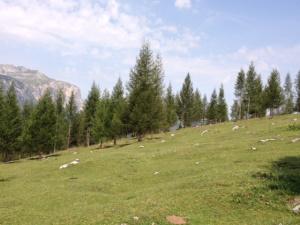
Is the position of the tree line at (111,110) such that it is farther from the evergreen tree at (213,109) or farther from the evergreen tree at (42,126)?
the evergreen tree at (213,109)

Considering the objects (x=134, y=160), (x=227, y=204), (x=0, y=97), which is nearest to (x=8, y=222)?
(x=227, y=204)

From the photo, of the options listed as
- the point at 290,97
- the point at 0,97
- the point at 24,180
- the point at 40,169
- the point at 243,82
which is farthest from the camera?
the point at 290,97

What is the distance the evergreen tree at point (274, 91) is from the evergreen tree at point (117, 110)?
1536 inches

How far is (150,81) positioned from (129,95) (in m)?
5.06

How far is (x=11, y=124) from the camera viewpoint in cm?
7331

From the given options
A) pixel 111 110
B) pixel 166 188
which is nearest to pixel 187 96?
pixel 111 110

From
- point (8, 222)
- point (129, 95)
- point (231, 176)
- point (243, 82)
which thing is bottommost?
point (8, 222)

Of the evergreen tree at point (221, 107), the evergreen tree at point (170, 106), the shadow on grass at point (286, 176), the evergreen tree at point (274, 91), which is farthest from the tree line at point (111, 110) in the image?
the shadow on grass at point (286, 176)

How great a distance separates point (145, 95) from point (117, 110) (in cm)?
1262

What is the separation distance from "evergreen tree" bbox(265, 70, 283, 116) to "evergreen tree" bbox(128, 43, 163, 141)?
35.9 m

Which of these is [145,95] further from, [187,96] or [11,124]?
[187,96]

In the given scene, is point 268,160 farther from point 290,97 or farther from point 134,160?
point 290,97

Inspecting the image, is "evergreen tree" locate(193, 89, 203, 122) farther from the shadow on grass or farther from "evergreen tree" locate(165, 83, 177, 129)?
the shadow on grass

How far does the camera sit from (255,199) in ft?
70.5
